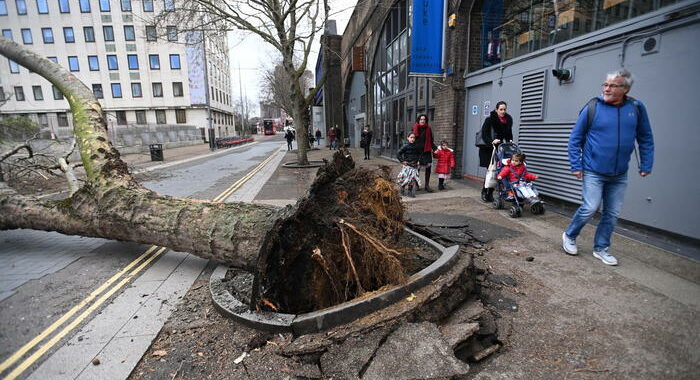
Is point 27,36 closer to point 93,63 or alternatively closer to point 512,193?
point 93,63

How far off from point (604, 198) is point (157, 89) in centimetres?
5205

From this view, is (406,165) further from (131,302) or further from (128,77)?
(128,77)

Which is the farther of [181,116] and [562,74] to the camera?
[181,116]

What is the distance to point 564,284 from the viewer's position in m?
3.38

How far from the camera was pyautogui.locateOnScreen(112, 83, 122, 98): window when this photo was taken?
147 ft

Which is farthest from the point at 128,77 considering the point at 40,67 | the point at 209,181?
the point at 40,67

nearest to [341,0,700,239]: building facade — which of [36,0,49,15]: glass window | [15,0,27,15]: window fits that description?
[36,0,49,15]: glass window

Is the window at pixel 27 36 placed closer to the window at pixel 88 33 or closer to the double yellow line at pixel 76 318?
the window at pixel 88 33

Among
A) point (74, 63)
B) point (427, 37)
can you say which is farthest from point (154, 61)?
point (427, 37)

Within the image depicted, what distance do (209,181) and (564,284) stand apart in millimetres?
9873

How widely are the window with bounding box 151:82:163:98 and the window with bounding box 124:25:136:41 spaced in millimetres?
5939

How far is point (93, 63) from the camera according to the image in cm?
4469

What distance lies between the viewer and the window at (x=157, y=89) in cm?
4523

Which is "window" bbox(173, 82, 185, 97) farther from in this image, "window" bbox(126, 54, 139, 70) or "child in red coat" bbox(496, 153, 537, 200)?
"child in red coat" bbox(496, 153, 537, 200)
